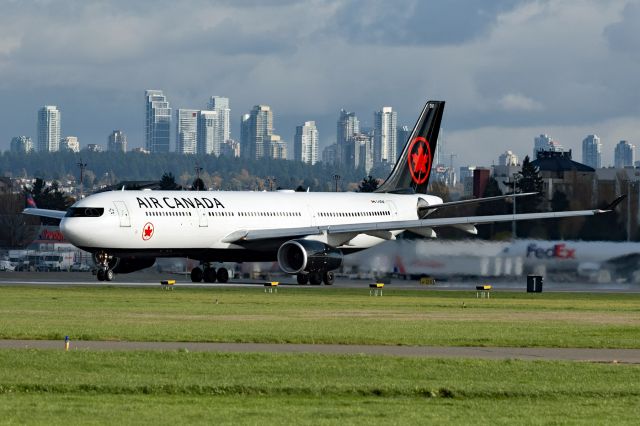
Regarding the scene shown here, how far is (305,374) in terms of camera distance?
29688 mm

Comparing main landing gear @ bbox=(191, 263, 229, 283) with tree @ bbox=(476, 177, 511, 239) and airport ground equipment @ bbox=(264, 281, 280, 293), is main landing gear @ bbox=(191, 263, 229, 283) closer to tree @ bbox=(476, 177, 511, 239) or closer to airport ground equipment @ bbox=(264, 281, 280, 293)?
airport ground equipment @ bbox=(264, 281, 280, 293)

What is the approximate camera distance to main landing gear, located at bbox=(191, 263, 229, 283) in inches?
3275

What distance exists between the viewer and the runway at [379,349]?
3475cm

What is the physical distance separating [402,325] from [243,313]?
7.55 metres

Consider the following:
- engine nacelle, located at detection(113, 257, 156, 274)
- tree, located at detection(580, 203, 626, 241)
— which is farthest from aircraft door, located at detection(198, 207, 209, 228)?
tree, located at detection(580, 203, 626, 241)

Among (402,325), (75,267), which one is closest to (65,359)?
(402,325)

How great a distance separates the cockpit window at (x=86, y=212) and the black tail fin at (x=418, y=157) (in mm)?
24866

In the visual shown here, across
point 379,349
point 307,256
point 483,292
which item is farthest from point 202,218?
point 379,349

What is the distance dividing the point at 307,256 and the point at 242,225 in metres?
4.88

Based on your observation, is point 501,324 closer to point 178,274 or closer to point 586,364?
point 586,364

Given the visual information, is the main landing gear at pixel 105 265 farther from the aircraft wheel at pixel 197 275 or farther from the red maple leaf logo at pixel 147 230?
the aircraft wheel at pixel 197 275

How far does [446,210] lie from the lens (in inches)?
4552

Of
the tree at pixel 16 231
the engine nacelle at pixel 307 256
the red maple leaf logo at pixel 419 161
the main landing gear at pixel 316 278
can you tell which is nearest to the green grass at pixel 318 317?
the engine nacelle at pixel 307 256

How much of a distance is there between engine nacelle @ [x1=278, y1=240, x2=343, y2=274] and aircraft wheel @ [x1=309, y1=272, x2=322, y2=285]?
120 cm
